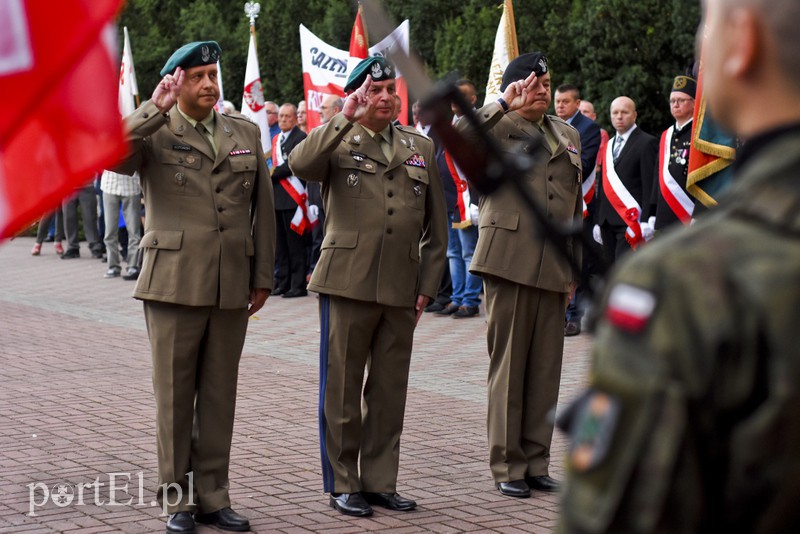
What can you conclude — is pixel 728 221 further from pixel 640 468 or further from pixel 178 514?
Answer: pixel 178 514

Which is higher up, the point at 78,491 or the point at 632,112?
the point at 632,112

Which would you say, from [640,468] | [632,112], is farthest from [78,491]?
[632,112]

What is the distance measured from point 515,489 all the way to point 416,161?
5.74 ft

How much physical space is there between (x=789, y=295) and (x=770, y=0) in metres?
0.41

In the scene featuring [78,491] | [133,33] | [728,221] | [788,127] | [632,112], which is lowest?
[78,491]

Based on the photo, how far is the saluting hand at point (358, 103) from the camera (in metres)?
5.66

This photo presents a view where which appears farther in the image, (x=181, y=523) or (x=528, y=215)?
(x=528, y=215)

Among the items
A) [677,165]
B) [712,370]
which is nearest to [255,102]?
[677,165]

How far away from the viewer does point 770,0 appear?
5.24 ft

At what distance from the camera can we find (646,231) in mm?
10055

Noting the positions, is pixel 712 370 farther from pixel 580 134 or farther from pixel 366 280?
pixel 580 134

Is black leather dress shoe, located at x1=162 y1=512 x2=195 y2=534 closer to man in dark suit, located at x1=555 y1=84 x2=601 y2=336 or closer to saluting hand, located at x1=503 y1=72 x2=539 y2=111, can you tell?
saluting hand, located at x1=503 y1=72 x2=539 y2=111

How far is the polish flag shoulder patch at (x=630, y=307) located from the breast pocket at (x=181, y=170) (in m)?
4.06

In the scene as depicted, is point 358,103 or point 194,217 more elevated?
point 358,103
